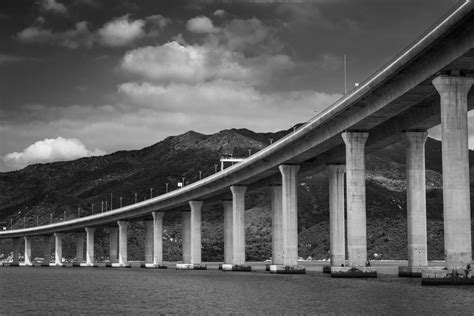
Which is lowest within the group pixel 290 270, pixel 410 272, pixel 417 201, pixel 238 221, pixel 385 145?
pixel 290 270

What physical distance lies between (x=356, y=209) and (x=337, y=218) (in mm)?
19759

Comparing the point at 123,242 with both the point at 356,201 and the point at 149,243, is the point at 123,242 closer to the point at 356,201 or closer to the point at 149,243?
the point at 149,243

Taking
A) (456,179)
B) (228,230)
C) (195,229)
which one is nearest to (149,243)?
(228,230)

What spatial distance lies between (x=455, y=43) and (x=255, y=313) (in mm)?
21362

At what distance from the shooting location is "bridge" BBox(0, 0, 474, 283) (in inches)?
2098

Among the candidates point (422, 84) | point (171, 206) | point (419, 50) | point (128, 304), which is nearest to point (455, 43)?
point (419, 50)

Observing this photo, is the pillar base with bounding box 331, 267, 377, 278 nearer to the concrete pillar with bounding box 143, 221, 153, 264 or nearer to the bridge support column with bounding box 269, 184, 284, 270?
the bridge support column with bounding box 269, 184, 284, 270

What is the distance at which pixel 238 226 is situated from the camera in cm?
10988

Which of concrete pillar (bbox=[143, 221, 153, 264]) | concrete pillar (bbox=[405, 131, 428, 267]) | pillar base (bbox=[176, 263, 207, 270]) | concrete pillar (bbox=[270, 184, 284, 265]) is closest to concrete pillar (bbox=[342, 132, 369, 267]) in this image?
concrete pillar (bbox=[405, 131, 428, 267])

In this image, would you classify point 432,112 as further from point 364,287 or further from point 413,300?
point 413,300

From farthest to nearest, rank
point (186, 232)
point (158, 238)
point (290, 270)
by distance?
point (186, 232) → point (158, 238) → point (290, 270)

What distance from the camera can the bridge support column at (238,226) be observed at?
110 meters

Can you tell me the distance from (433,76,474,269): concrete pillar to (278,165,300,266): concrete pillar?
3768 cm

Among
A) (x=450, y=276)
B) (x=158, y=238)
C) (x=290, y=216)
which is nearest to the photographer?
(x=450, y=276)
